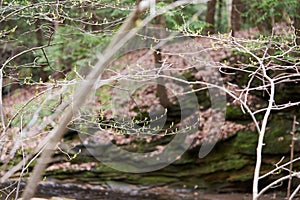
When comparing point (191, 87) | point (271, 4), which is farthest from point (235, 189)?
point (271, 4)

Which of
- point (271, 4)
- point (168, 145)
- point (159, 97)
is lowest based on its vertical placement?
point (168, 145)

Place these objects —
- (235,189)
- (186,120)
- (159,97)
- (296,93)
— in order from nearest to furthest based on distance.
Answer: (235,189)
(296,93)
(186,120)
(159,97)

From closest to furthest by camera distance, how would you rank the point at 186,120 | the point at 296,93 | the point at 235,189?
the point at 235,189, the point at 296,93, the point at 186,120

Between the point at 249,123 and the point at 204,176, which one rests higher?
the point at 249,123

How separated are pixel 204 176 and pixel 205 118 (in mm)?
1407

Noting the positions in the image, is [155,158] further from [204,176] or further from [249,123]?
[249,123]

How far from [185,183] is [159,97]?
242 cm

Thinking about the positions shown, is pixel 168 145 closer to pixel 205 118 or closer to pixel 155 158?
pixel 155 158

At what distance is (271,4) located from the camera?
27.4 feet

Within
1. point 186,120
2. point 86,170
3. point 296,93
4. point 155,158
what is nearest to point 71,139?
point 86,170

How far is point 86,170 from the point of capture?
8.96 meters

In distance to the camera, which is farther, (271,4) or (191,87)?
(191,87)

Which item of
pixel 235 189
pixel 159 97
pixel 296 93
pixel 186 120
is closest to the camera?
pixel 235 189

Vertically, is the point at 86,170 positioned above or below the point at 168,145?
below
